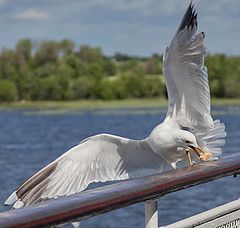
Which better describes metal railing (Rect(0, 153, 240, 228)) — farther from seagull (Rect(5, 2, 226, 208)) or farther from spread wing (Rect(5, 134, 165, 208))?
seagull (Rect(5, 2, 226, 208))

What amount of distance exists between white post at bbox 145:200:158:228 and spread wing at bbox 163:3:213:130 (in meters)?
1.77

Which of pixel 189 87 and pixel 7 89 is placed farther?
pixel 7 89

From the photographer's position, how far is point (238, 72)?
75.3 meters

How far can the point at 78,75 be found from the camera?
7562 cm

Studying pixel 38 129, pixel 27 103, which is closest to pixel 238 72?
pixel 27 103

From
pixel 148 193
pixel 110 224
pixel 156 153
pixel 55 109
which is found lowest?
pixel 55 109

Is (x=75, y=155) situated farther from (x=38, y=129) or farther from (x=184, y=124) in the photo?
(x=38, y=129)

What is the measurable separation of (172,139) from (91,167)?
1.42ft

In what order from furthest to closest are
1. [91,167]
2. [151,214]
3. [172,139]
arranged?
[172,139], [91,167], [151,214]

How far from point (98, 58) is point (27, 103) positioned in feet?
30.6

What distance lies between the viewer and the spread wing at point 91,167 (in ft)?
9.60

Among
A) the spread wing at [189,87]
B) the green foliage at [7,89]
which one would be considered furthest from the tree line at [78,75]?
the spread wing at [189,87]

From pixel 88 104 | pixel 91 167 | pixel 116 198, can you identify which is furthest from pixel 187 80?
pixel 88 104

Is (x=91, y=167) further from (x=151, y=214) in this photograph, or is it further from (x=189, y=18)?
(x=151, y=214)
